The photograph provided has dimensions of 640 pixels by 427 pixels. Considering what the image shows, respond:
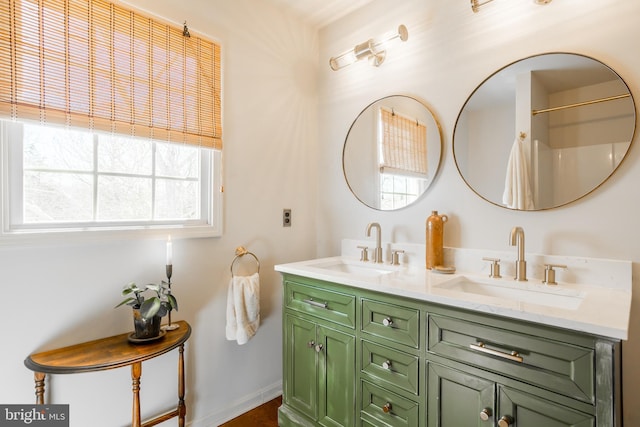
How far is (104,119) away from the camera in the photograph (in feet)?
4.89

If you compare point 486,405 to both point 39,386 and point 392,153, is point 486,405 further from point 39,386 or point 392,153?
point 39,386

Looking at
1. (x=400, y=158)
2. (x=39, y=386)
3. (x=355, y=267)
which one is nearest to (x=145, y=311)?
(x=39, y=386)

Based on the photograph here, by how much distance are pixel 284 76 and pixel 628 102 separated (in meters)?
1.86

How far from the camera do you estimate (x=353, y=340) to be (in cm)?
150

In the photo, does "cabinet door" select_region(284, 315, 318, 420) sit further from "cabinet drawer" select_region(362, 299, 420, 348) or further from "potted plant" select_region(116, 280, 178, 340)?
"potted plant" select_region(116, 280, 178, 340)

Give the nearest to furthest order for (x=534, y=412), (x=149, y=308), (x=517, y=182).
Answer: (x=534, y=412) < (x=149, y=308) < (x=517, y=182)

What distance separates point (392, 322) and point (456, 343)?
0.27 m

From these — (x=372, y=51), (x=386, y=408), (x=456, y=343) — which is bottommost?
(x=386, y=408)

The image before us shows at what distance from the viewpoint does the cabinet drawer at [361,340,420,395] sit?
1289 mm

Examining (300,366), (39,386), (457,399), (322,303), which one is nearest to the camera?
(457,399)

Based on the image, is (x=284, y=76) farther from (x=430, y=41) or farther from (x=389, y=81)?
(x=430, y=41)

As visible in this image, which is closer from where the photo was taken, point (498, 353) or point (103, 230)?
point (498, 353)

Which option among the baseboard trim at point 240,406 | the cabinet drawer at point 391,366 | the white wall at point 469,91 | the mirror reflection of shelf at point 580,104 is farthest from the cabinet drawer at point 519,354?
the baseboard trim at point 240,406

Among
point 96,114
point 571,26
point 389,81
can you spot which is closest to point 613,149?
point 571,26
